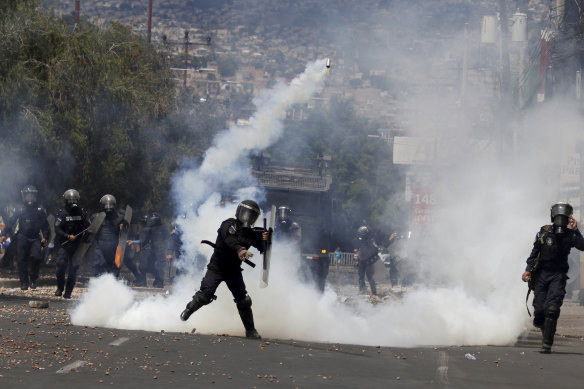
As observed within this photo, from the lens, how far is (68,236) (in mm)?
18984

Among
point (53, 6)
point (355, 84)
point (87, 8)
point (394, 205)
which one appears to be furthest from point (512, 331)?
point (87, 8)

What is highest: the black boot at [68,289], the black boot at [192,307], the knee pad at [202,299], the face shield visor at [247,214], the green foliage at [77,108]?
the green foliage at [77,108]

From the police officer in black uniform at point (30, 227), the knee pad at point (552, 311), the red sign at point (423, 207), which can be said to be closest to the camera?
the knee pad at point (552, 311)

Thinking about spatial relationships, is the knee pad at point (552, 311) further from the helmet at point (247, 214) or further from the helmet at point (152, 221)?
the helmet at point (152, 221)

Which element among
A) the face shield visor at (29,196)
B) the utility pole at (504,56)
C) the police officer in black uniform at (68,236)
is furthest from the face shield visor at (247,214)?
the utility pole at (504,56)

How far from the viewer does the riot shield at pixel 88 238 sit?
62.7 ft

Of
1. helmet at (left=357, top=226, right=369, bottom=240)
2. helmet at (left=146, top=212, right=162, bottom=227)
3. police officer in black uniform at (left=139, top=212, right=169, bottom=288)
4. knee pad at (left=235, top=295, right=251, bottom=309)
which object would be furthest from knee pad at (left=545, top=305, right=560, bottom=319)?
helmet at (left=146, top=212, right=162, bottom=227)

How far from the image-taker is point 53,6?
26484 mm

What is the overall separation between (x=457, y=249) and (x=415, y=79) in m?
29.5

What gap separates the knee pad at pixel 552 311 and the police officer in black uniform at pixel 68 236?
9103 millimetres

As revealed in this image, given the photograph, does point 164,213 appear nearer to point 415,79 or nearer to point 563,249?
point 415,79

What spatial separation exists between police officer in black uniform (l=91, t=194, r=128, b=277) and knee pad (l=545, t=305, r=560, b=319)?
992 centimetres

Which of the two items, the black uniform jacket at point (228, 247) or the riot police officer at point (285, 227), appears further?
the riot police officer at point (285, 227)

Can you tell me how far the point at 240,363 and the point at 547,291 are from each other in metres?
4.72
